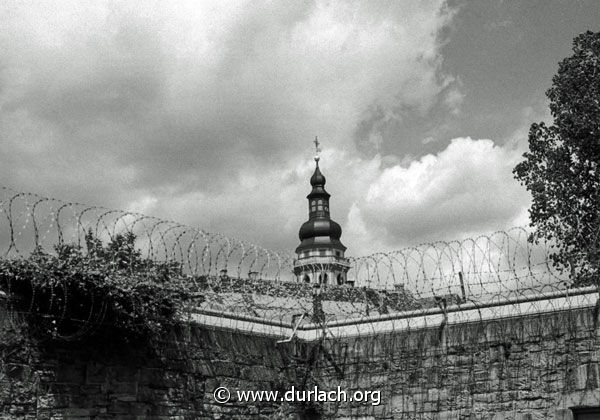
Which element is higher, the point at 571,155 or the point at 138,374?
the point at 571,155

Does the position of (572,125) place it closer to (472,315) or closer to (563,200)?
(563,200)

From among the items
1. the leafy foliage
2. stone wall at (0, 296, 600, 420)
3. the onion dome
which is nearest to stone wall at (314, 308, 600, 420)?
stone wall at (0, 296, 600, 420)

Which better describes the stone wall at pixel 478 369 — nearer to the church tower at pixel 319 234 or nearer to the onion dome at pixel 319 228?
the church tower at pixel 319 234

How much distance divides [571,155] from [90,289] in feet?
41.2

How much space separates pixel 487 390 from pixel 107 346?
4.52 meters

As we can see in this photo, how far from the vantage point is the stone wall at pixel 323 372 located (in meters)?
7.79

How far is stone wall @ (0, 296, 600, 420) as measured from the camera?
779 centimetres

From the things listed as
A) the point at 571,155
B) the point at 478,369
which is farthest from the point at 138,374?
the point at 571,155

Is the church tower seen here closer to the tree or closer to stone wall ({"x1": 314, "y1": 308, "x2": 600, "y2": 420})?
the tree

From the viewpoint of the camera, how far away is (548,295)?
8.90m

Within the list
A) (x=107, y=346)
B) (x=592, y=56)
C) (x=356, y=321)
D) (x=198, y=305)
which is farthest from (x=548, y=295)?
(x=592, y=56)

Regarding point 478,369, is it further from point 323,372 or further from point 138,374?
point 138,374

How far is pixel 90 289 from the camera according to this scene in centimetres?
776

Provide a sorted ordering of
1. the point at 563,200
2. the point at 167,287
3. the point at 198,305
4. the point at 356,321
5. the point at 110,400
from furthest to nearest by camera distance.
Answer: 1. the point at 563,200
2. the point at 356,321
3. the point at 198,305
4. the point at 167,287
5. the point at 110,400
